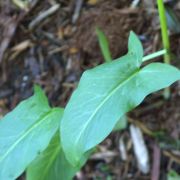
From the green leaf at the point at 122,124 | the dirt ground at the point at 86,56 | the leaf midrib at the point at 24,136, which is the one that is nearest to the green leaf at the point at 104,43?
the dirt ground at the point at 86,56

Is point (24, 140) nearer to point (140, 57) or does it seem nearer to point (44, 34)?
point (140, 57)

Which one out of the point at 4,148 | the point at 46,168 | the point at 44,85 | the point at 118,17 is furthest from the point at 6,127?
the point at 118,17

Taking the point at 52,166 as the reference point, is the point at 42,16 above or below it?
above

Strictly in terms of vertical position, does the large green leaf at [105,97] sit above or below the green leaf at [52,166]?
above

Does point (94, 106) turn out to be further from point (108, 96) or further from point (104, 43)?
point (104, 43)

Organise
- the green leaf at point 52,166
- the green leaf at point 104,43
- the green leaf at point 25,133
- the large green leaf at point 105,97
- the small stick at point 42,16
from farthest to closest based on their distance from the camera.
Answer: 1. the small stick at point 42,16
2. the green leaf at point 104,43
3. the green leaf at point 52,166
4. the green leaf at point 25,133
5. the large green leaf at point 105,97

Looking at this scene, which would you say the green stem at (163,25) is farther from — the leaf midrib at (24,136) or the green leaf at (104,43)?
the leaf midrib at (24,136)

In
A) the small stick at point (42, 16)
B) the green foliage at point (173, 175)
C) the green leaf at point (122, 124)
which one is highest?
the small stick at point (42, 16)

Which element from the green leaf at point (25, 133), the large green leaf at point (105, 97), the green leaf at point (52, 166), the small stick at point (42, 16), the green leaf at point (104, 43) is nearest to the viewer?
the large green leaf at point (105, 97)

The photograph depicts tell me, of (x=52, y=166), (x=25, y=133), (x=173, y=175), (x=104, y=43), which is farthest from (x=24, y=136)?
(x=173, y=175)
